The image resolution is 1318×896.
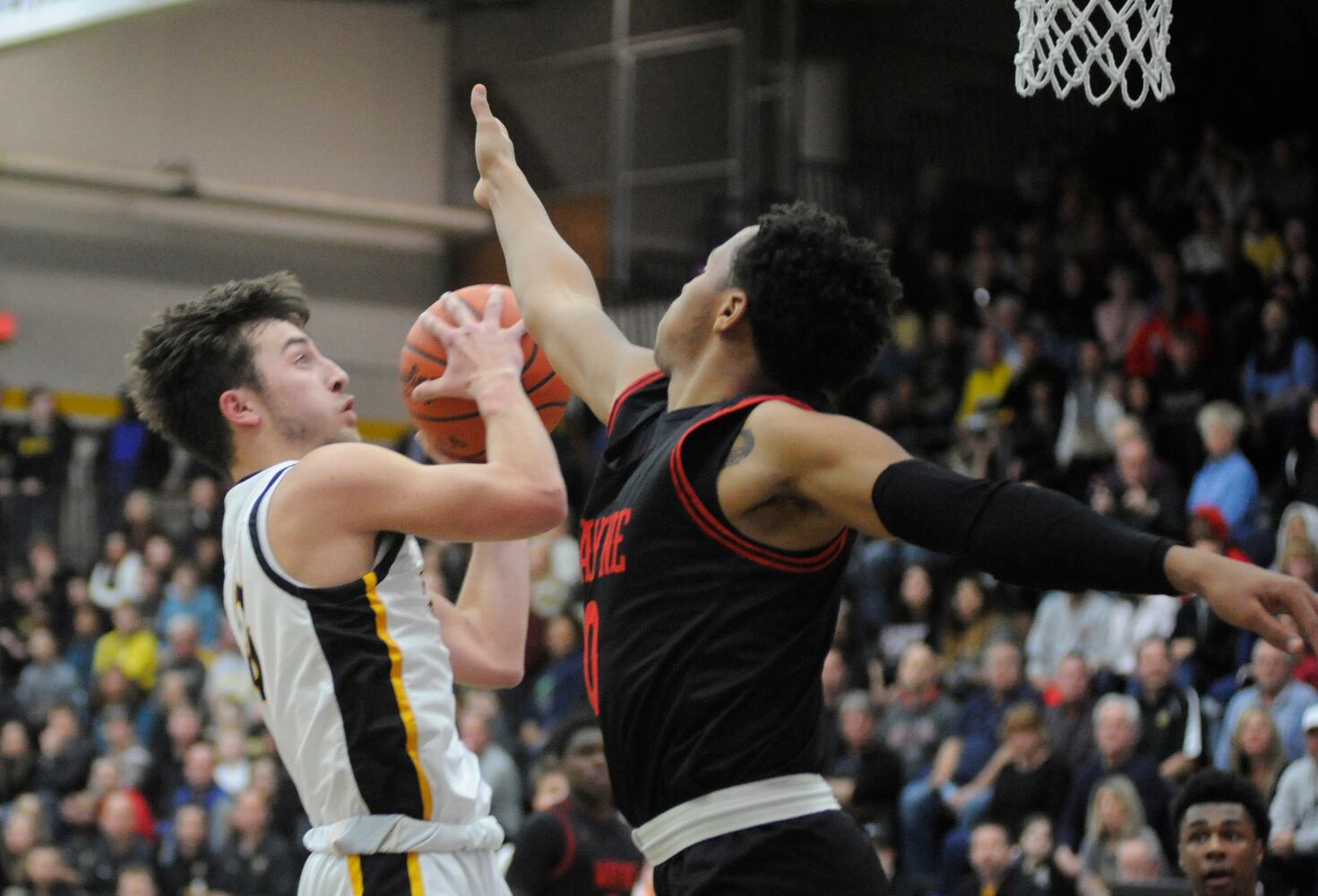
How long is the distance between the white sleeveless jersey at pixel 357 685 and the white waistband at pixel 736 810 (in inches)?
22.6

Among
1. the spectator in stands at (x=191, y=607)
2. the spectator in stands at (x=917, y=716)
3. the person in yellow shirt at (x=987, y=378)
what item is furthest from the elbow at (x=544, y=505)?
the spectator in stands at (x=191, y=607)

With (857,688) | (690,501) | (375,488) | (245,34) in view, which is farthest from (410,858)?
(245,34)

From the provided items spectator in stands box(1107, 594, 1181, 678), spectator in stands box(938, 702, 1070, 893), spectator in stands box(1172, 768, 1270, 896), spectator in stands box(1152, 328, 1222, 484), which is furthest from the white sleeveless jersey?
spectator in stands box(1152, 328, 1222, 484)

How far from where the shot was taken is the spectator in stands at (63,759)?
527 inches

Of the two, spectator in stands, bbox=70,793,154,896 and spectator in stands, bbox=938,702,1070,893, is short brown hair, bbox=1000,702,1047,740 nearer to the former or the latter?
spectator in stands, bbox=938,702,1070,893

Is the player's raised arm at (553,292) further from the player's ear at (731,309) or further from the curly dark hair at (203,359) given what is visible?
the curly dark hair at (203,359)

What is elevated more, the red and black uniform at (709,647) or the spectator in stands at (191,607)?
the red and black uniform at (709,647)

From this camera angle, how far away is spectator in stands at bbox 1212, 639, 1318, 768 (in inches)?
327

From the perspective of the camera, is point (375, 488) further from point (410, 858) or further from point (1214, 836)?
point (1214, 836)

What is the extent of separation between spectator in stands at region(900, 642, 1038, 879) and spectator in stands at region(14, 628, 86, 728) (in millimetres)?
7530

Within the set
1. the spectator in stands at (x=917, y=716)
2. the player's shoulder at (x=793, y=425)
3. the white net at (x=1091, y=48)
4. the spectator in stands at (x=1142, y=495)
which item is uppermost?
the white net at (x=1091, y=48)

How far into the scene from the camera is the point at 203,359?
12.9ft

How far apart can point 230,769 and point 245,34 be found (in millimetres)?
10443

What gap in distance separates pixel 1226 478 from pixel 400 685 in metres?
A: 7.78
